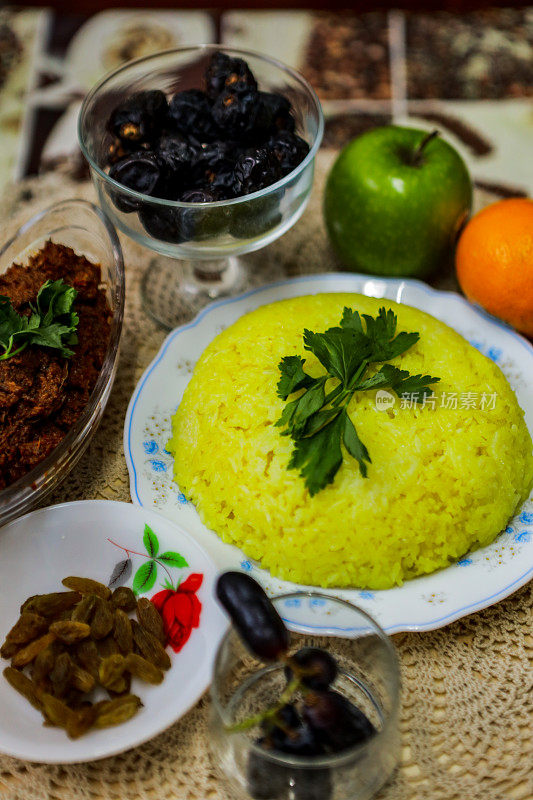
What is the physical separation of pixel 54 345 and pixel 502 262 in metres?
1.27

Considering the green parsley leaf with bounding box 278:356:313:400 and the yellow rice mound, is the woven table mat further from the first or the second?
the green parsley leaf with bounding box 278:356:313:400

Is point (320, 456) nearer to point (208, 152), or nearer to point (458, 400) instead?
point (458, 400)

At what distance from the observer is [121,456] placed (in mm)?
2197

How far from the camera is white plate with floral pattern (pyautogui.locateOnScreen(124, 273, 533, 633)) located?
70.7 inches

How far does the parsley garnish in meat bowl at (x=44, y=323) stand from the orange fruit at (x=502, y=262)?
1162 millimetres

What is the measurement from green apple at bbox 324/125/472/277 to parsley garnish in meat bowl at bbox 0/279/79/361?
927 millimetres

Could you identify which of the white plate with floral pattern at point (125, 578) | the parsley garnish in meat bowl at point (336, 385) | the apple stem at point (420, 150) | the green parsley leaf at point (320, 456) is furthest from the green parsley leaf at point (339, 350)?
the apple stem at point (420, 150)

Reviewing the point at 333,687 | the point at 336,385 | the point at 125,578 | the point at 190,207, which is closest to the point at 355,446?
the point at 336,385

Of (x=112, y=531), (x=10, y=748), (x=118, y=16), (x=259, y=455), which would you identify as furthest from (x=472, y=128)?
(x=10, y=748)

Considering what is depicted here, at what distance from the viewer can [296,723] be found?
1.44m

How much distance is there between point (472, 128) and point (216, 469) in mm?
2076

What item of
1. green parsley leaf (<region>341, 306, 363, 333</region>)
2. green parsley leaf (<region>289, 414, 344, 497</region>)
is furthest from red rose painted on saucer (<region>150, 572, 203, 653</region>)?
green parsley leaf (<region>341, 306, 363, 333</region>)

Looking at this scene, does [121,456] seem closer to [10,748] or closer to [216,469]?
[216,469]

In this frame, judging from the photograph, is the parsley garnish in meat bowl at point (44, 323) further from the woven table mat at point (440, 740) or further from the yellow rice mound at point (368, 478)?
the woven table mat at point (440, 740)
